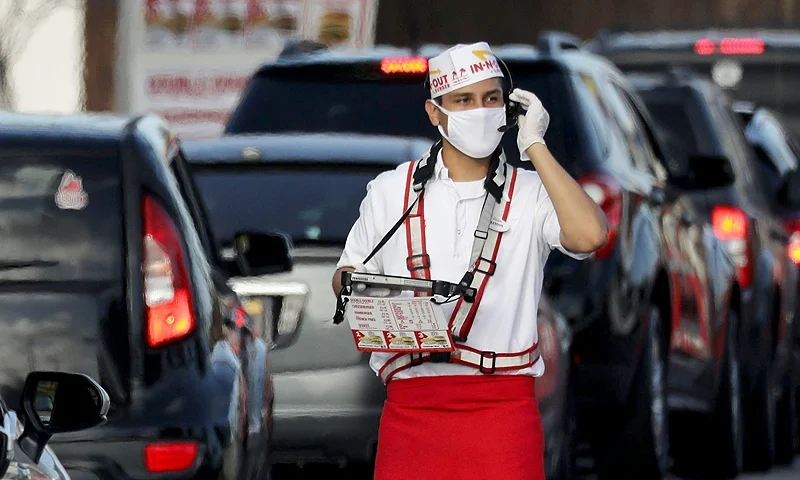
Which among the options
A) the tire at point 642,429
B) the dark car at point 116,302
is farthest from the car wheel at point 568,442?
the dark car at point 116,302

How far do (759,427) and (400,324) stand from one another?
6.75 m

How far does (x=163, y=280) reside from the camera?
564 centimetres

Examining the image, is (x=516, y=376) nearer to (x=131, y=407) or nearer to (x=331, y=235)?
(x=131, y=407)

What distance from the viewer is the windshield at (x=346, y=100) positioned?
29.4ft

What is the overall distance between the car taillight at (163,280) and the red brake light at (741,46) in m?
11.8

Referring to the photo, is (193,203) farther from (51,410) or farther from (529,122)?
(51,410)

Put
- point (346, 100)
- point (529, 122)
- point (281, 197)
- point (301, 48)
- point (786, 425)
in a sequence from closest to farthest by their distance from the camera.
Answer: point (529, 122)
point (281, 197)
point (346, 100)
point (301, 48)
point (786, 425)

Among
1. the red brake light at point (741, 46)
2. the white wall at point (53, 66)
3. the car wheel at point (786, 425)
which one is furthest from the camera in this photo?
the red brake light at point (741, 46)

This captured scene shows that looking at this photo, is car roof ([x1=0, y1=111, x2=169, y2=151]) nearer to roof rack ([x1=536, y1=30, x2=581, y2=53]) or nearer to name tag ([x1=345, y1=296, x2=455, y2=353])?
name tag ([x1=345, y1=296, x2=455, y2=353])

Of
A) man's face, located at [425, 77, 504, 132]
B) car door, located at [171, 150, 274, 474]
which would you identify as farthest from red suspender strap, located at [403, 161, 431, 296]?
car door, located at [171, 150, 274, 474]

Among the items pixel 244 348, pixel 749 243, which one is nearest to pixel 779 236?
pixel 749 243

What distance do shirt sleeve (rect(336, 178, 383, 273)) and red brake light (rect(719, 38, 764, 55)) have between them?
11936 mm

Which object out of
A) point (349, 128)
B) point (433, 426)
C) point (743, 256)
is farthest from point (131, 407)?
point (743, 256)

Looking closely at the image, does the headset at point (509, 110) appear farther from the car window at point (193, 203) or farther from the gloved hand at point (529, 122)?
the car window at point (193, 203)
